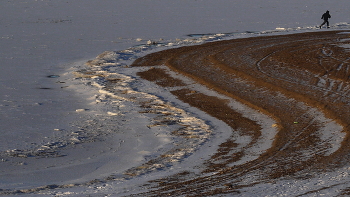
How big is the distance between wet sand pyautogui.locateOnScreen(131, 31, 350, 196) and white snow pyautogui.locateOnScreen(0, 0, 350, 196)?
24 centimetres

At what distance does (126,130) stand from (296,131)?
134 inches

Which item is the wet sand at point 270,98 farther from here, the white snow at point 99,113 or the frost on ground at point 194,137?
the white snow at point 99,113

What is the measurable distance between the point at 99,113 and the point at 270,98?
4.22 metres

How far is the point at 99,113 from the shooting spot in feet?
38.1

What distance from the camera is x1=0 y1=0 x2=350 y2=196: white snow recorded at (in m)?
7.78

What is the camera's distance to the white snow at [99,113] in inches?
306

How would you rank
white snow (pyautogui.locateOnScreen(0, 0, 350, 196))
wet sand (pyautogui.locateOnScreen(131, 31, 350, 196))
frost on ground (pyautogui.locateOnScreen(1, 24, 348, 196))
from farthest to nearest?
white snow (pyautogui.locateOnScreen(0, 0, 350, 196)) < wet sand (pyautogui.locateOnScreen(131, 31, 350, 196)) < frost on ground (pyautogui.locateOnScreen(1, 24, 348, 196))

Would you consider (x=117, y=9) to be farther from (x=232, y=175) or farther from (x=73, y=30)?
(x=232, y=175)

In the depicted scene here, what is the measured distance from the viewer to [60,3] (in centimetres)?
4059

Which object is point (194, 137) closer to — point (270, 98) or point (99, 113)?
point (99, 113)

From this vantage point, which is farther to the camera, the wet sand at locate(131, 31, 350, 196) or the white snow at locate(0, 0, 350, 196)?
the white snow at locate(0, 0, 350, 196)

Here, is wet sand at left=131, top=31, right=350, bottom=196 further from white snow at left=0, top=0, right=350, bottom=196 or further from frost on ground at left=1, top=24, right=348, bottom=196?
white snow at left=0, top=0, right=350, bottom=196

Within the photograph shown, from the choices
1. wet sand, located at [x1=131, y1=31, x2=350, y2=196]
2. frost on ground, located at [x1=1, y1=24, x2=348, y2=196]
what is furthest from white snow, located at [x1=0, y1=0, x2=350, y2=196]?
wet sand, located at [x1=131, y1=31, x2=350, y2=196]

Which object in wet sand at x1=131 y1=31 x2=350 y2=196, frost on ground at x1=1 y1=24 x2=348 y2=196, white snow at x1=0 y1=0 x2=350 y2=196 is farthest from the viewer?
white snow at x1=0 y1=0 x2=350 y2=196
